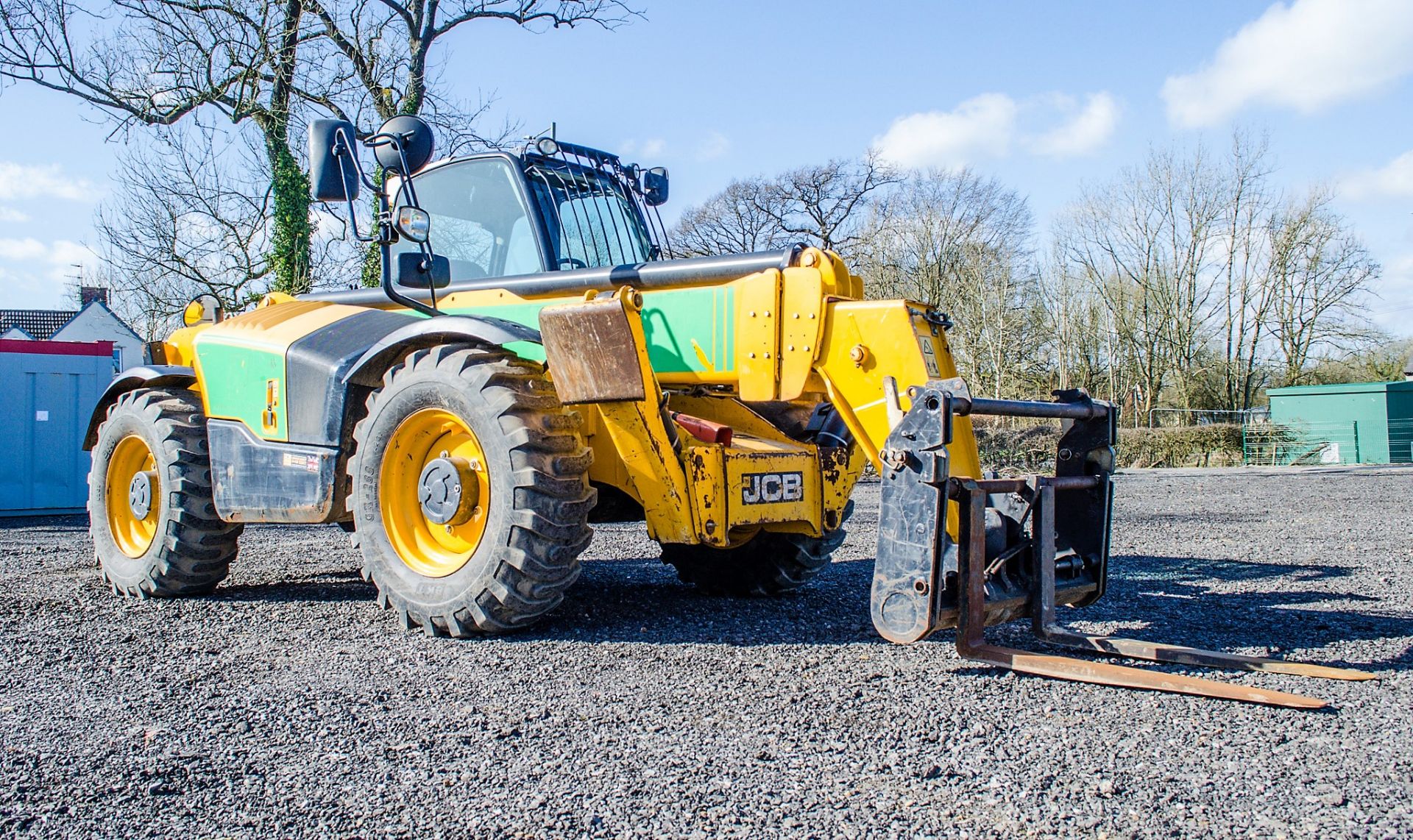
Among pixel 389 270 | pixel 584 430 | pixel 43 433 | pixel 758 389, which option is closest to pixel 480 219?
pixel 389 270

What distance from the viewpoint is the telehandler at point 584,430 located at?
4.35 metres

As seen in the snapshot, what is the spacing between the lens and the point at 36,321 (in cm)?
5075

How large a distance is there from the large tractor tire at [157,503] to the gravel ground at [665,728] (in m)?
0.23

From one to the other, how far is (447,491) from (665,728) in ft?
6.42

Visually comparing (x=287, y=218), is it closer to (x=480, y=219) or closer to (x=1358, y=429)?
(x=480, y=219)

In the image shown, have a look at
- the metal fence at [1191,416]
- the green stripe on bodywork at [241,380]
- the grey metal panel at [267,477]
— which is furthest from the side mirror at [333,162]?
the metal fence at [1191,416]

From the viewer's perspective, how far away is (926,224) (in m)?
38.6

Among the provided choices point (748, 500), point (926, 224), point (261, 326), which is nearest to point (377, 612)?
point (261, 326)

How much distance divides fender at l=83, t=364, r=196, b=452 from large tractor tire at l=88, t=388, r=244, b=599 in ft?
0.30

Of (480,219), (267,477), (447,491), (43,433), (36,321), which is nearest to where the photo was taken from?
(447,491)

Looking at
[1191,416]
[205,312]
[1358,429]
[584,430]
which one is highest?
[205,312]

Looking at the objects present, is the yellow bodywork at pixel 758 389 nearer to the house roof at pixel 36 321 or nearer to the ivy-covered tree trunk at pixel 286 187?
the ivy-covered tree trunk at pixel 286 187

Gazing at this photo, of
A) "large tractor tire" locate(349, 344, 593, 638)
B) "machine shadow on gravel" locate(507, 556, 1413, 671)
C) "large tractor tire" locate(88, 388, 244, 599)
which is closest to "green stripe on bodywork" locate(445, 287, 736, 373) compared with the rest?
"large tractor tire" locate(349, 344, 593, 638)

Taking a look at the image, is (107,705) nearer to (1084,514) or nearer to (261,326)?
(261,326)
